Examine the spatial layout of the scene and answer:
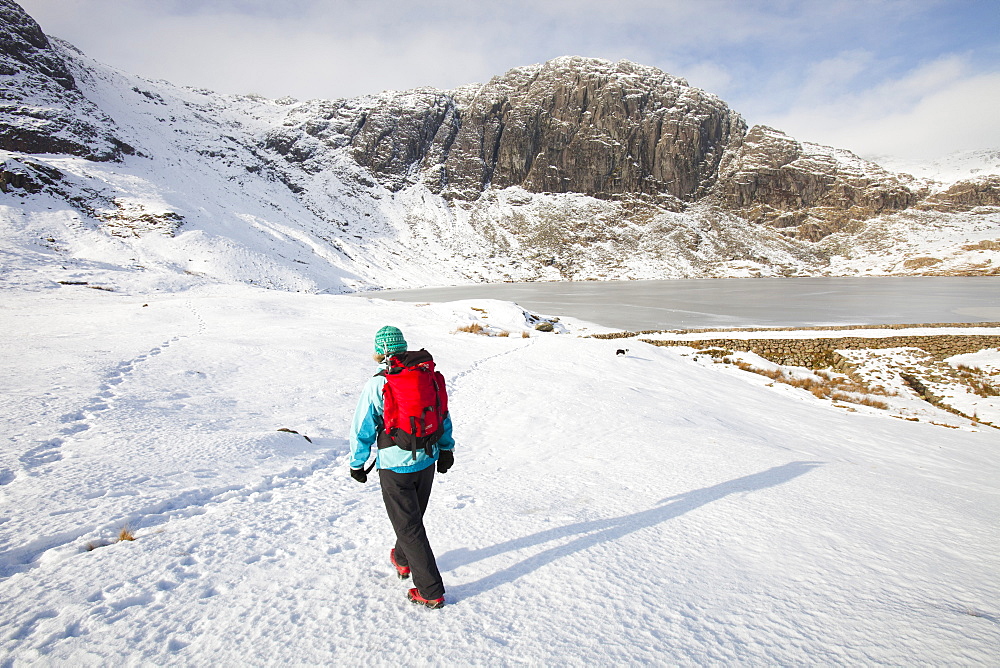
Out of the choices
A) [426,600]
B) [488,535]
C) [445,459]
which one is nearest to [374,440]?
[445,459]

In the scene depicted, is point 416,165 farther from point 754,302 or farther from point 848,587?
point 848,587

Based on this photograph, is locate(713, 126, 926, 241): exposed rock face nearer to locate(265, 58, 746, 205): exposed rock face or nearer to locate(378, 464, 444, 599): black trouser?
locate(265, 58, 746, 205): exposed rock face

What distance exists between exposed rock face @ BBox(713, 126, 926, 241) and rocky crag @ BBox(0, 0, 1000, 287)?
43 centimetres

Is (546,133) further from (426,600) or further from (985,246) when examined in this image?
(426,600)

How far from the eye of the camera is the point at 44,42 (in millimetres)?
70500

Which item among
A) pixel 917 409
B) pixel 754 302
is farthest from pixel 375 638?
pixel 754 302

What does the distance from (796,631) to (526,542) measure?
Result: 5.90ft

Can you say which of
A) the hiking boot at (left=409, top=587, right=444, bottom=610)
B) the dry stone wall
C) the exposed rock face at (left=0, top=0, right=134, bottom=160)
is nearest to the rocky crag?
the exposed rock face at (left=0, top=0, right=134, bottom=160)

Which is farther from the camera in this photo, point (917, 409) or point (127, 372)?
point (917, 409)

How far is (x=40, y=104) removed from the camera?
58281 millimetres

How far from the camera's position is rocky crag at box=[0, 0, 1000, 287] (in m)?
60.5

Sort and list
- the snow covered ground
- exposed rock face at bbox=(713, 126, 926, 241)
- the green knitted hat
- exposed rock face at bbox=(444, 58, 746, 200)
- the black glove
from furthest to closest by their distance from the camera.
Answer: exposed rock face at bbox=(444, 58, 746, 200) < exposed rock face at bbox=(713, 126, 926, 241) < the black glove < the green knitted hat < the snow covered ground

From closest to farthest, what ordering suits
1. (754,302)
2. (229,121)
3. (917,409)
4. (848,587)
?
1. (848,587)
2. (917,409)
3. (754,302)
4. (229,121)

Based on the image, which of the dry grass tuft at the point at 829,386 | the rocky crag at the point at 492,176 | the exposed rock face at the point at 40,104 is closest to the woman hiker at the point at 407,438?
the dry grass tuft at the point at 829,386
